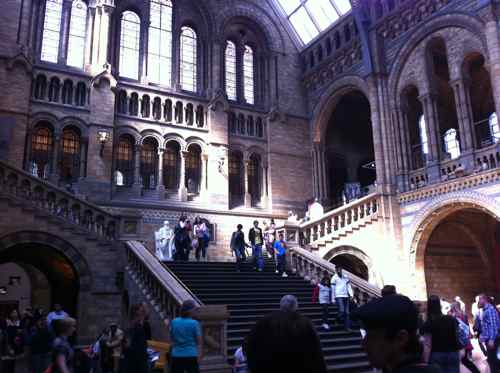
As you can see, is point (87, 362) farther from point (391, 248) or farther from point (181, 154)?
point (181, 154)

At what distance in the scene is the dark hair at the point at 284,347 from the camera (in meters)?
1.64

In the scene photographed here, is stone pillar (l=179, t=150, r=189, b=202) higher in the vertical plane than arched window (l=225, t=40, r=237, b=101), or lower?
lower

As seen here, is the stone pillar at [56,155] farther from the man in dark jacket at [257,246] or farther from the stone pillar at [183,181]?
the man in dark jacket at [257,246]

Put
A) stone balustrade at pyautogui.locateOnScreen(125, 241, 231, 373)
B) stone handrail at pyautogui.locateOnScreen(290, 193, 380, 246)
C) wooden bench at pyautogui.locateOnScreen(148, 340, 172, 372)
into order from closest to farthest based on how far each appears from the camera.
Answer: stone balustrade at pyautogui.locateOnScreen(125, 241, 231, 373) < wooden bench at pyautogui.locateOnScreen(148, 340, 172, 372) < stone handrail at pyautogui.locateOnScreen(290, 193, 380, 246)

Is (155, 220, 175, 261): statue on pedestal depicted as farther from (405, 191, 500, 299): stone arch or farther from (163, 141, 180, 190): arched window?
(405, 191, 500, 299): stone arch

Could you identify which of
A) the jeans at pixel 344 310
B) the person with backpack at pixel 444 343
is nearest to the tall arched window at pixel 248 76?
the jeans at pixel 344 310

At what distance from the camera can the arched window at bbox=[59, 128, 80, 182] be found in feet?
65.2

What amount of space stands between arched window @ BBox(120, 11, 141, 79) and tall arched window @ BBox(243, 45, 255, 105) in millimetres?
5853

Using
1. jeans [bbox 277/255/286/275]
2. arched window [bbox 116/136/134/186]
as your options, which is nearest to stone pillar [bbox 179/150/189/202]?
arched window [bbox 116/136/134/186]

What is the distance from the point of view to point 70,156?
20.1 meters

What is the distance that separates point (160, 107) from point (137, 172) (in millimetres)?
3306

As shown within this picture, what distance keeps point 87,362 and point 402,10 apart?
1815 centimetres

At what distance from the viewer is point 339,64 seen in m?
24.2

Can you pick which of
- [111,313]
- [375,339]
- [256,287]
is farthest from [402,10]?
[375,339]
